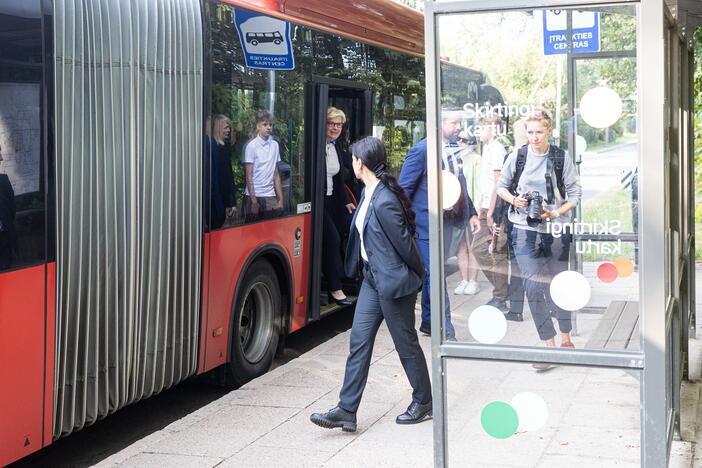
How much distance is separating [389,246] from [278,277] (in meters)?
2.60

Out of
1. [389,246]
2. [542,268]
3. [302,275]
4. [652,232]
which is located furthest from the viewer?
[302,275]

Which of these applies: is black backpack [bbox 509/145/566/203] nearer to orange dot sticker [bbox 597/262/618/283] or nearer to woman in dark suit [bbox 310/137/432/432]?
orange dot sticker [bbox 597/262/618/283]

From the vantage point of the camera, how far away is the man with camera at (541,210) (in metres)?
4.20

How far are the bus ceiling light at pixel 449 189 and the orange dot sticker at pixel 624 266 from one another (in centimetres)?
70

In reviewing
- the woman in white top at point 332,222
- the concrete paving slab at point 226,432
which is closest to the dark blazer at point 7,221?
the concrete paving slab at point 226,432

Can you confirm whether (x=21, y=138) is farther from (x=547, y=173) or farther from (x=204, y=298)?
(x=547, y=173)

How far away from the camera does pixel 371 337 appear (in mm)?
6105

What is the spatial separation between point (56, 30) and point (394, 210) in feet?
6.77

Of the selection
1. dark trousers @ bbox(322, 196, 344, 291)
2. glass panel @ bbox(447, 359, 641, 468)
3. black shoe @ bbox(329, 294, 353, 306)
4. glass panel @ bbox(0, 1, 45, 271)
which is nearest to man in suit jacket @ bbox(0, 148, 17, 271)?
glass panel @ bbox(0, 1, 45, 271)

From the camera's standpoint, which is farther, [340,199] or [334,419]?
[340,199]

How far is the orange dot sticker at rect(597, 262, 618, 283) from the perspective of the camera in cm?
414

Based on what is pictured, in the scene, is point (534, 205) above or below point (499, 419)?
above

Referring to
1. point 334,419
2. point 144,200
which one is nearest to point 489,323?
point 334,419

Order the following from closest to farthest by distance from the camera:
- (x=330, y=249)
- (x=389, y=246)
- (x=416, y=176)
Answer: (x=389, y=246) < (x=416, y=176) < (x=330, y=249)
